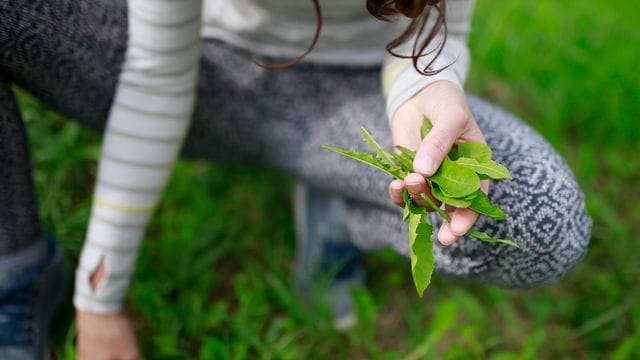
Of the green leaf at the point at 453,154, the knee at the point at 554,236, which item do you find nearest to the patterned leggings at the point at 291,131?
the knee at the point at 554,236

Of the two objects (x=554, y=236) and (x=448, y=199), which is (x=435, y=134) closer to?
(x=448, y=199)

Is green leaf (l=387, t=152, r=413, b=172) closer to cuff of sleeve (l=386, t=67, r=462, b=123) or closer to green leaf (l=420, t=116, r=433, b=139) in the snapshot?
green leaf (l=420, t=116, r=433, b=139)

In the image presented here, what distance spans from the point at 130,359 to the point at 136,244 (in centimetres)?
17

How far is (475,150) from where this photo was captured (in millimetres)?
866

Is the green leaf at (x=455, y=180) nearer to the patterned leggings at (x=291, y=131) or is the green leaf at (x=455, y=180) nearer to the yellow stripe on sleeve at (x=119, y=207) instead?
the patterned leggings at (x=291, y=131)

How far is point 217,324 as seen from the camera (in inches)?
51.6

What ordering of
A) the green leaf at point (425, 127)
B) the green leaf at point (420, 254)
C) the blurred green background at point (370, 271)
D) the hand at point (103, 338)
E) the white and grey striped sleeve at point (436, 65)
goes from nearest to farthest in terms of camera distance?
the green leaf at point (420, 254)
the green leaf at point (425, 127)
the white and grey striped sleeve at point (436, 65)
the hand at point (103, 338)
the blurred green background at point (370, 271)

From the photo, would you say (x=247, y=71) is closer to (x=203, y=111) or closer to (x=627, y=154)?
(x=203, y=111)

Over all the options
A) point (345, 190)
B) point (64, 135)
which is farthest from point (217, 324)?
point (64, 135)

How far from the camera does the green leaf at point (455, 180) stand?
81cm

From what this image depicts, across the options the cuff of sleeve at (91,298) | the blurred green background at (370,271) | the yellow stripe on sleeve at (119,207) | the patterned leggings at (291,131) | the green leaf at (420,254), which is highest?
the green leaf at (420,254)

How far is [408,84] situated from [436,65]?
5cm

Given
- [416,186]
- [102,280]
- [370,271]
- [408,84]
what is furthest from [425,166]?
[370,271]

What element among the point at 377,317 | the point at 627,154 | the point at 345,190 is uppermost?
the point at 345,190
